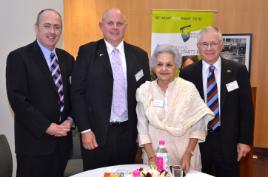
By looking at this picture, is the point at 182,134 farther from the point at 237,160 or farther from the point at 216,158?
the point at 237,160

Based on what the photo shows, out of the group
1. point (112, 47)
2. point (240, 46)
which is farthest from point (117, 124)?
point (240, 46)

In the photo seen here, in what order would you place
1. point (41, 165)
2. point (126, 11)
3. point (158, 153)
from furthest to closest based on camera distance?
point (126, 11) → point (41, 165) → point (158, 153)

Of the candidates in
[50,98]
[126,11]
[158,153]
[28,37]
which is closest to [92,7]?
[126,11]

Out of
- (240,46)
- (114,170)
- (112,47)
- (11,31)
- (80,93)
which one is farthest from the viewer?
(240,46)

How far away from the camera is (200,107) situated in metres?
2.43

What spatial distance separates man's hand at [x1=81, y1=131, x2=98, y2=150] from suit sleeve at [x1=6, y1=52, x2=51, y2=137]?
0.30 metres

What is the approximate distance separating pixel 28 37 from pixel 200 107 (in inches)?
76.8

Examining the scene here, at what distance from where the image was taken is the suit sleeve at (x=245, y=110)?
261 cm

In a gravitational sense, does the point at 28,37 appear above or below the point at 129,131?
above

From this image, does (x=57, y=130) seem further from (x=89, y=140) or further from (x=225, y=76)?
(x=225, y=76)

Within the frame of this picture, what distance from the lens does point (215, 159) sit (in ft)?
8.66

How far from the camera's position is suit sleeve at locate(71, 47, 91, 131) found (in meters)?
2.45

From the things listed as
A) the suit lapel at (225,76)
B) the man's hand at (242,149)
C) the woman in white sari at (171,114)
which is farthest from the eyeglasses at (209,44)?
the man's hand at (242,149)

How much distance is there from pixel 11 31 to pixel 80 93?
1.22 m
